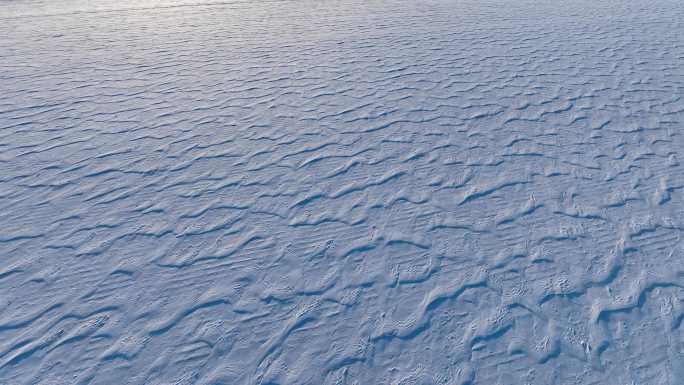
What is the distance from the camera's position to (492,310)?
3.50 meters

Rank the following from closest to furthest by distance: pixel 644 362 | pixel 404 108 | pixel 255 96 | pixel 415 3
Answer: pixel 644 362 < pixel 404 108 < pixel 255 96 < pixel 415 3

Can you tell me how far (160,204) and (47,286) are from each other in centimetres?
127

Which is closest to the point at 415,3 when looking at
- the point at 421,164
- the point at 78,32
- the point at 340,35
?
the point at 340,35

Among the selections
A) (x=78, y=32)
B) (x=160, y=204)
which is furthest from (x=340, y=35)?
(x=160, y=204)

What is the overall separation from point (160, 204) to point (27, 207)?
4.12 feet

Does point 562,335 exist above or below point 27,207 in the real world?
below

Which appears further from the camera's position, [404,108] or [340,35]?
[340,35]

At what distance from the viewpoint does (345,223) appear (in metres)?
4.42

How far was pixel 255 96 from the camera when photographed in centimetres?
749

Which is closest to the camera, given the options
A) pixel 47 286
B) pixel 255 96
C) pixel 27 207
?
pixel 47 286

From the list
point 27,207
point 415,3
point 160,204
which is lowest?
point 415,3

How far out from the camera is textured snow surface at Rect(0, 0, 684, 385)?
10.5ft

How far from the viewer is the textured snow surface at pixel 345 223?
3.20 metres

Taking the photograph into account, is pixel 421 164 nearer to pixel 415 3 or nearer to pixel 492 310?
pixel 492 310
